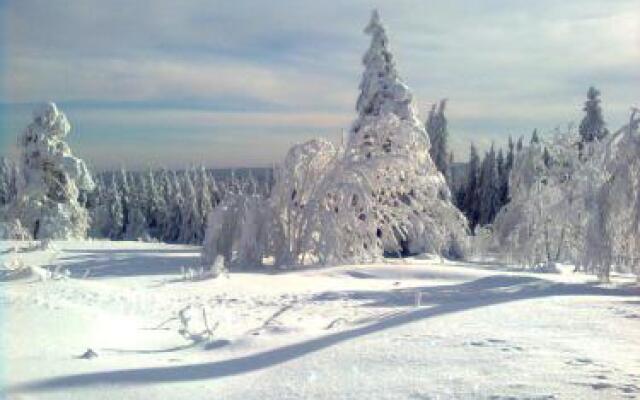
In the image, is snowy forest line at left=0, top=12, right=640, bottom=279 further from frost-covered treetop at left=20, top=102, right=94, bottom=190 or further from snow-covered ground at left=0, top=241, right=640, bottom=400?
snow-covered ground at left=0, top=241, right=640, bottom=400

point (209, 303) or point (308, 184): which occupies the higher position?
point (308, 184)

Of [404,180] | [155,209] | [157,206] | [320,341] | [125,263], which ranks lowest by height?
[320,341]

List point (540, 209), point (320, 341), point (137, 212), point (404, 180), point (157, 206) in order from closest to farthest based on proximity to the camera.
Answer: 1. point (320, 341)
2. point (404, 180)
3. point (540, 209)
4. point (137, 212)
5. point (157, 206)

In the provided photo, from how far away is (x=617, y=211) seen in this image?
1600 centimetres

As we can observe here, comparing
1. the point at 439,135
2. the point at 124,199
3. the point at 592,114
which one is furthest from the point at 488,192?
the point at 124,199

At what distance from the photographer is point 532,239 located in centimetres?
2538

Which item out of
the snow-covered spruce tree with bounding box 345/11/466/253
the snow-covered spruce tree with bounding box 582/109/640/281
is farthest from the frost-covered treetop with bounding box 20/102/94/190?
the snow-covered spruce tree with bounding box 582/109/640/281

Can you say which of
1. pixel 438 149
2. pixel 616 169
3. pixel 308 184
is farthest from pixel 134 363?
pixel 438 149

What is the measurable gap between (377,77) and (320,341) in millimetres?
22356

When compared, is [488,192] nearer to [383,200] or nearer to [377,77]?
[377,77]

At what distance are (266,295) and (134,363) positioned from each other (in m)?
6.06

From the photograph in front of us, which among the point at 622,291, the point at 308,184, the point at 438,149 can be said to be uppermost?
the point at 438,149

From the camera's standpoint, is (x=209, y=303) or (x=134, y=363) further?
(x=209, y=303)

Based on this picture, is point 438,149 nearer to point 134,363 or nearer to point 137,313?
point 137,313
